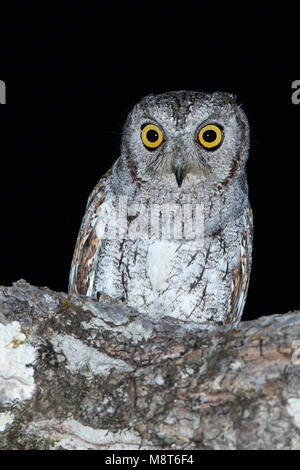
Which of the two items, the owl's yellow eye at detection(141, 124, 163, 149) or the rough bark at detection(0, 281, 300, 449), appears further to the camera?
the owl's yellow eye at detection(141, 124, 163, 149)

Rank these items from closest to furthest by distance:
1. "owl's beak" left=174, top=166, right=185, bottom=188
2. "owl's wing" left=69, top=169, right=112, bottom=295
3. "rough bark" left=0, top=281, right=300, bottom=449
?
1. "rough bark" left=0, top=281, right=300, bottom=449
2. "owl's beak" left=174, top=166, right=185, bottom=188
3. "owl's wing" left=69, top=169, right=112, bottom=295

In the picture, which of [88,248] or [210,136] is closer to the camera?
[210,136]

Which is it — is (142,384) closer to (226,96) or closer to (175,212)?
(175,212)

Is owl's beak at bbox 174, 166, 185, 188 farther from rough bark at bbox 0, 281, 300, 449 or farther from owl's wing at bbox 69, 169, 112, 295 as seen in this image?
rough bark at bbox 0, 281, 300, 449

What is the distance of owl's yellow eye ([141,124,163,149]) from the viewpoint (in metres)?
2.74

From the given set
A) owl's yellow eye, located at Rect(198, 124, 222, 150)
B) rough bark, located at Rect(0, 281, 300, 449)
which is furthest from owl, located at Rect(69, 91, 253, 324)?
rough bark, located at Rect(0, 281, 300, 449)

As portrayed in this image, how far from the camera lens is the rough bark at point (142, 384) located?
72.9 inches

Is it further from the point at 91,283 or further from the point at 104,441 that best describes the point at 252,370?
the point at 91,283

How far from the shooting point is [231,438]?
72.5 inches

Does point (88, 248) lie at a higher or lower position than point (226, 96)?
lower

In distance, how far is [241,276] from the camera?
10.2 feet

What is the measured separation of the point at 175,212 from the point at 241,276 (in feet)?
1.83

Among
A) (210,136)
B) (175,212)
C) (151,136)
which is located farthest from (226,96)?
(175,212)

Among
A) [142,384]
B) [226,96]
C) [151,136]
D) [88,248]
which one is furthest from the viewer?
[88,248]
